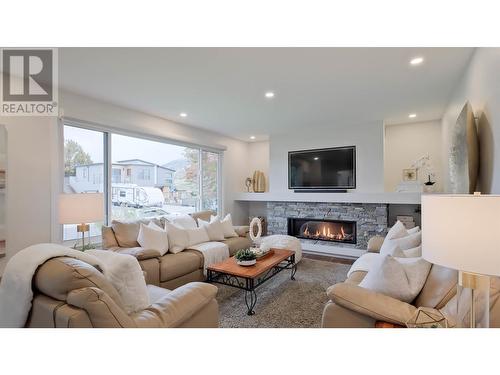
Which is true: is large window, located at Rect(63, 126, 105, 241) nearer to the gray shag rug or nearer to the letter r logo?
the letter r logo

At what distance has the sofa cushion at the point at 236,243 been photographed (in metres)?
3.57

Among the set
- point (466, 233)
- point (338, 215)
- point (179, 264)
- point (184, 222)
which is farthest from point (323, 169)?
point (466, 233)

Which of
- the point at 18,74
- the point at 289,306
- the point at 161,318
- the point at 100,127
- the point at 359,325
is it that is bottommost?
the point at 289,306

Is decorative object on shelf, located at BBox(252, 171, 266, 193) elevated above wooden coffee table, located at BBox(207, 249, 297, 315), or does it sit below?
above

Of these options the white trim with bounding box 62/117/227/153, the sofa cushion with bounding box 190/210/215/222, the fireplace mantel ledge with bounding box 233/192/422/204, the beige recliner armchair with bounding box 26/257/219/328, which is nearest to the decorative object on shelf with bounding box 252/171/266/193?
the fireplace mantel ledge with bounding box 233/192/422/204

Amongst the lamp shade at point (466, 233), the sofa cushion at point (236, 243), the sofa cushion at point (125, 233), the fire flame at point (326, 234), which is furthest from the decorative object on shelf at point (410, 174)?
the sofa cushion at point (125, 233)

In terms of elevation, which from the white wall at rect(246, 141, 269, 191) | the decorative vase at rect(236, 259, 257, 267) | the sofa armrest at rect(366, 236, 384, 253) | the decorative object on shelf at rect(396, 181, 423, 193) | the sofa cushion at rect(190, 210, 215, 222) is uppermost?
the white wall at rect(246, 141, 269, 191)

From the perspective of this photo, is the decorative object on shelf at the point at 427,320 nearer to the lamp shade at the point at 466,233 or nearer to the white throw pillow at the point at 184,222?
the lamp shade at the point at 466,233

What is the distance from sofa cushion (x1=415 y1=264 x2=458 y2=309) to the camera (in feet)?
4.33

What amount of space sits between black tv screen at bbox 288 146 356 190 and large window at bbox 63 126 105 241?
11.5ft
